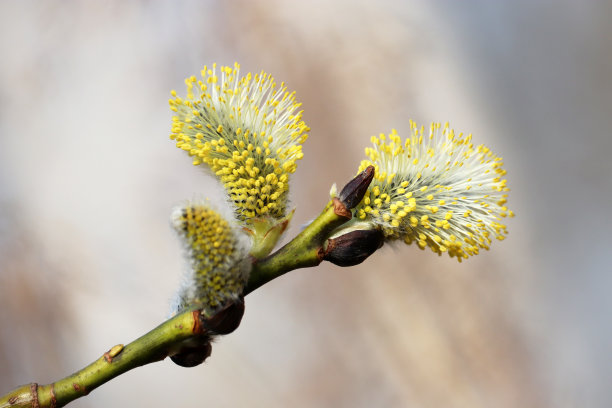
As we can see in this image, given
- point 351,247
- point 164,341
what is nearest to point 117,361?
point 164,341

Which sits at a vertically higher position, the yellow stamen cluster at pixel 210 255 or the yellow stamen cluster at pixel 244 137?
the yellow stamen cluster at pixel 244 137

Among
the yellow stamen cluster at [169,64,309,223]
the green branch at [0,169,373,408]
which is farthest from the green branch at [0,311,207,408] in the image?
the yellow stamen cluster at [169,64,309,223]

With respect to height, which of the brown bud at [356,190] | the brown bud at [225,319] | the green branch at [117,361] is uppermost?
the brown bud at [356,190]

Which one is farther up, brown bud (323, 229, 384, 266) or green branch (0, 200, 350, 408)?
brown bud (323, 229, 384, 266)

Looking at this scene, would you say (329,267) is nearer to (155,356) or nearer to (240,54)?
(240,54)

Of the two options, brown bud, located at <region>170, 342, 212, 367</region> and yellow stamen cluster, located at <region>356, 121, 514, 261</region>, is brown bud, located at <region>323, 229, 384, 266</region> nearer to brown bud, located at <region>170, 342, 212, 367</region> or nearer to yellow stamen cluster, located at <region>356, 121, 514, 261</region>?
yellow stamen cluster, located at <region>356, 121, 514, 261</region>

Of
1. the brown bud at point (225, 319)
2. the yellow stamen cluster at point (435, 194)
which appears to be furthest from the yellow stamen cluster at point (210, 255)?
the yellow stamen cluster at point (435, 194)

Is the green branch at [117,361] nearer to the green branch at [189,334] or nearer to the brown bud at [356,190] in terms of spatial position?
the green branch at [189,334]

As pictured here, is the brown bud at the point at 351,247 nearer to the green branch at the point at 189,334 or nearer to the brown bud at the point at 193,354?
the green branch at the point at 189,334
